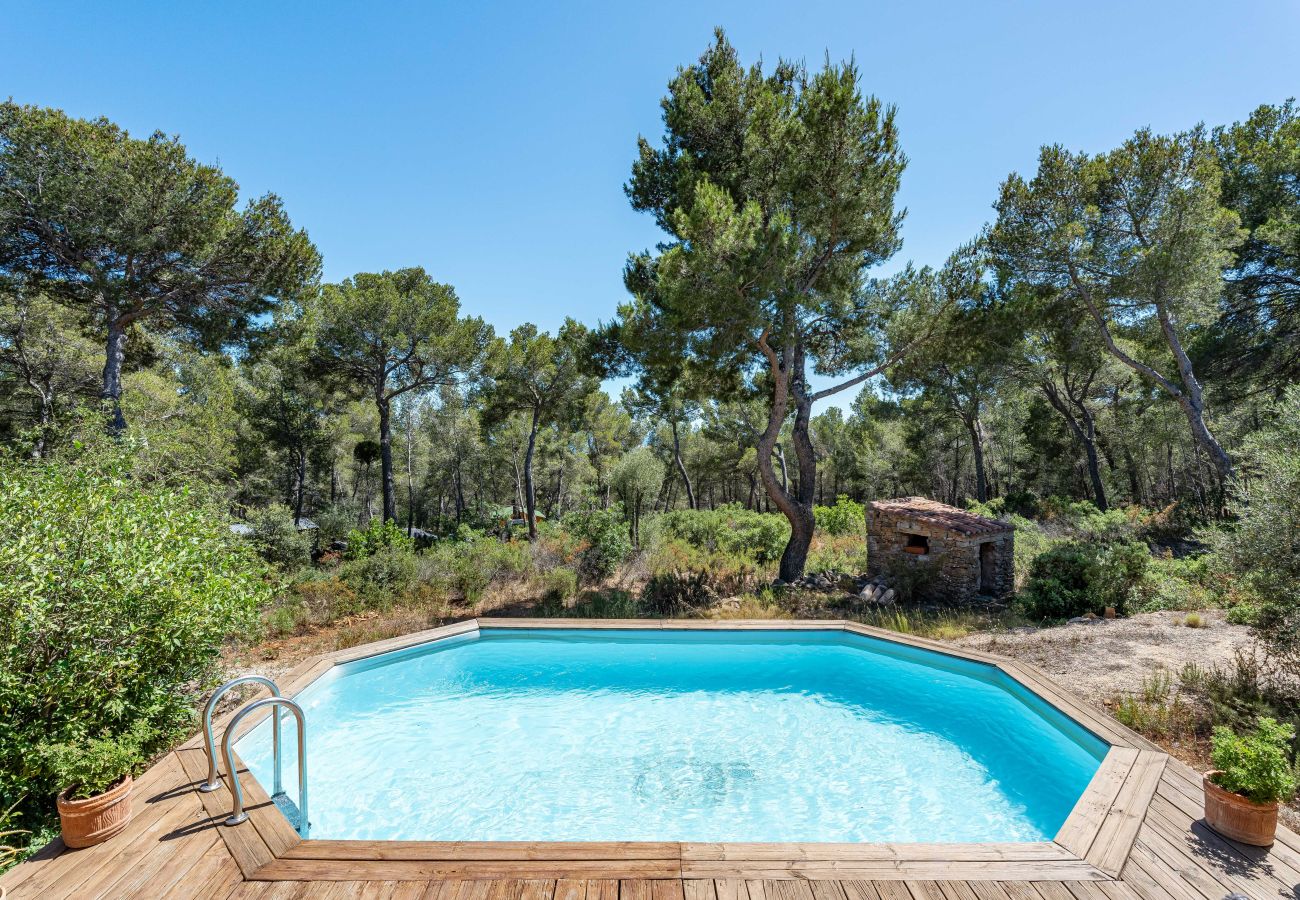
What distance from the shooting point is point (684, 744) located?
16.8ft

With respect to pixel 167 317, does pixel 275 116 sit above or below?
above

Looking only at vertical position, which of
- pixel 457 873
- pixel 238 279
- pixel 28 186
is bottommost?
pixel 457 873

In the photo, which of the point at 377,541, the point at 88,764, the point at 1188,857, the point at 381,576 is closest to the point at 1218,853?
the point at 1188,857

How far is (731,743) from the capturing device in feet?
16.8

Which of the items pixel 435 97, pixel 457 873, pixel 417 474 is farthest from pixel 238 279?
pixel 417 474

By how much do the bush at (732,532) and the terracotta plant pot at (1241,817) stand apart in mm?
9543

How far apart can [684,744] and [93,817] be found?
13.7 feet

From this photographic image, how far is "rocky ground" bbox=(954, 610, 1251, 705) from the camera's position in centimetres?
538

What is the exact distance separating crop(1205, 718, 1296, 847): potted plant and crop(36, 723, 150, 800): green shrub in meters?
5.94

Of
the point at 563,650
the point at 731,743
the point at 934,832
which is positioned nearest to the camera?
the point at 934,832

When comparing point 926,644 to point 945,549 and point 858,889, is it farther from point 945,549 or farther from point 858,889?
point 858,889

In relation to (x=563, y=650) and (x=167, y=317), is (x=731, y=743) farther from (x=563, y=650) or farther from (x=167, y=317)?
(x=167, y=317)

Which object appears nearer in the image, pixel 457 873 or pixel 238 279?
pixel 457 873

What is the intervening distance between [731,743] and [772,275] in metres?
6.97
